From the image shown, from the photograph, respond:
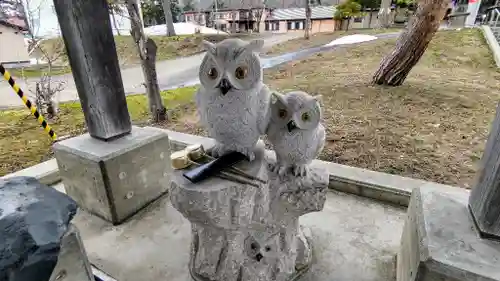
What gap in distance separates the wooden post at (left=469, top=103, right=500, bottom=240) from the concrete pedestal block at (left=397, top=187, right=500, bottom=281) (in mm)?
38

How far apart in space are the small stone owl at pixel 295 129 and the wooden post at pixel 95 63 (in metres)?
1.28

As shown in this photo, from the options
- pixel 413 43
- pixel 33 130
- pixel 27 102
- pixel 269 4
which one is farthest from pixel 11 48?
pixel 269 4

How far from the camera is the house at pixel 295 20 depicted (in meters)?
16.0

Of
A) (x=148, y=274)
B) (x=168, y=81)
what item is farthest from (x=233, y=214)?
(x=168, y=81)

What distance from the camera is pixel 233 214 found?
1238mm

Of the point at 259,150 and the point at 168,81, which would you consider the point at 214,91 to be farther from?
the point at 168,81

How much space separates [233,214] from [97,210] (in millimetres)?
1386

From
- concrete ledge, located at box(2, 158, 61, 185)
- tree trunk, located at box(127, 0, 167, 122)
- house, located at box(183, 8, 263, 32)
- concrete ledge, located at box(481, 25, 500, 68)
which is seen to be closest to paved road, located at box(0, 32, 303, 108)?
tree trunk, located at box(127, 0, 167, 122)

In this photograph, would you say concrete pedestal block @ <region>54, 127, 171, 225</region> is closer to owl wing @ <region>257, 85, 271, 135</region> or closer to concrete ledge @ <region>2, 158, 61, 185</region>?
concrete ledge @ <region>2, 158, 61, 185</region>

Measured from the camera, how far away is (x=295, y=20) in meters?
16.2

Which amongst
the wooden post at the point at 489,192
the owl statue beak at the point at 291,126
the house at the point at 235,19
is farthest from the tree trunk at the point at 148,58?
the house at the point at 235,19

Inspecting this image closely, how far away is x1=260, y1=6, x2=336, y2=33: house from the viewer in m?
16.0

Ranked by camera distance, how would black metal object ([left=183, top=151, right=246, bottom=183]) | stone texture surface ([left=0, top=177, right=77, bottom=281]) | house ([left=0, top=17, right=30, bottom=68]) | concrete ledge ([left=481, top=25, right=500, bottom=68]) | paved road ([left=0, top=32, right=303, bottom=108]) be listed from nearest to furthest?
stone texture surface ([left=0, top=177, right=77, bottom=281]) → black metal object ([left=183, top=151, right=246, bottom=183]) → concrete ledge ([left=481, top=25, right=500, bottom=68]) → paved road ([left=0, top=32, right=303, bottom=108]) → house ([left=0, top=17, right=30, bottom=68])

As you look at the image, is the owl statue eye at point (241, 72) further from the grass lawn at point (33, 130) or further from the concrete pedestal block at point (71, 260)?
the grass lawn at point (33, 130)
